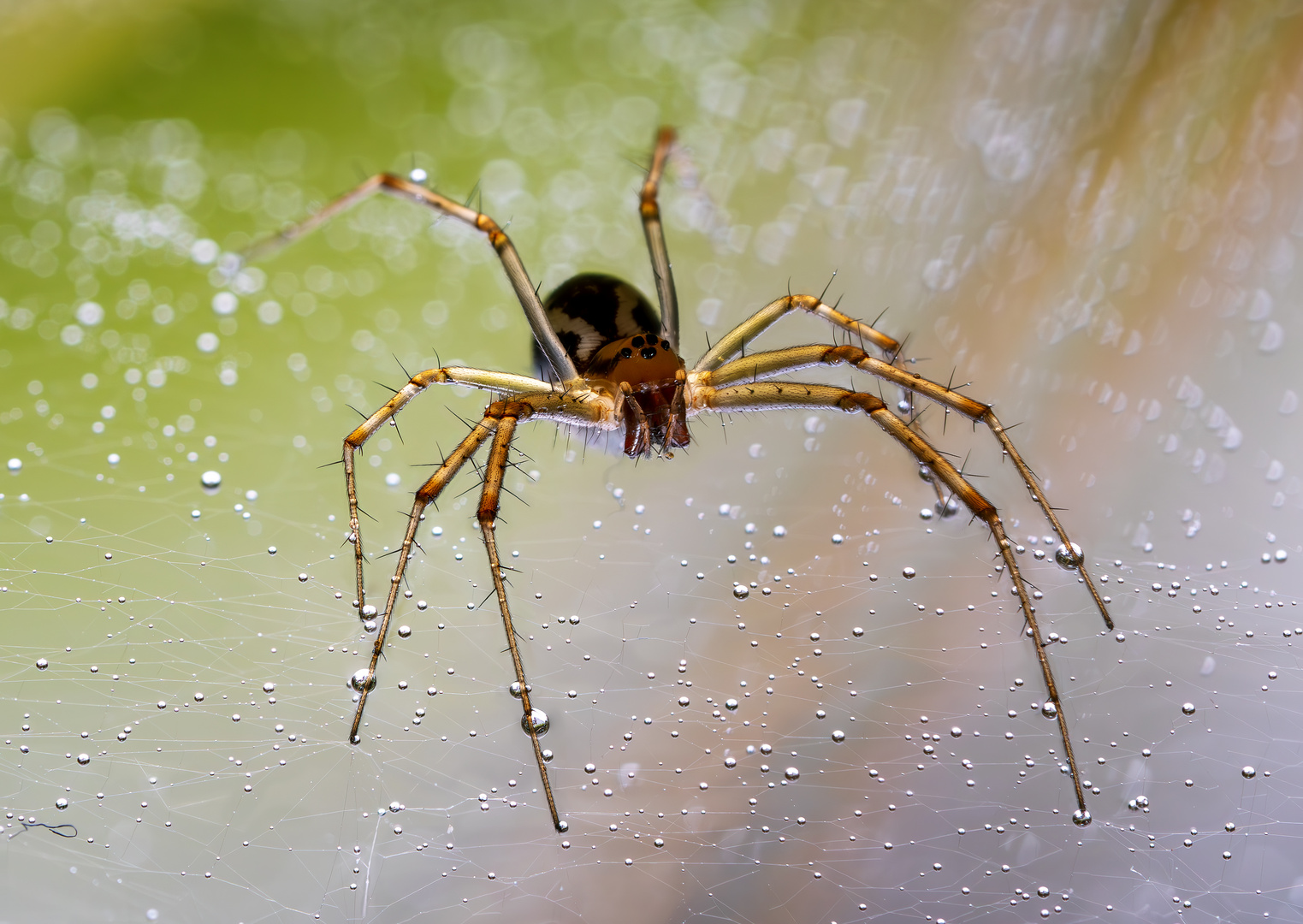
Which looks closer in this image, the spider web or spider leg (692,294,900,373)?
the spider web

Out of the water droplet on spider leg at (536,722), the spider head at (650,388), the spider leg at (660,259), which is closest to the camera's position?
the water droplet on spider leg at (536,722)

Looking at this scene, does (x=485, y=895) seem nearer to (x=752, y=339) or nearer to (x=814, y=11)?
(x=752, y=339)

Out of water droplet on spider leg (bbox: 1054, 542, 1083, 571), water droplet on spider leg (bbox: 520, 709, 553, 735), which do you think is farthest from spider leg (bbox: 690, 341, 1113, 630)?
water droplet on spider leg (bbox: 520, 709, 553, 735)

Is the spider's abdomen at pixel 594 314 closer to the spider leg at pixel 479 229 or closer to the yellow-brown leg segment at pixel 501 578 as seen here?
the spider leg at pixel 479 229

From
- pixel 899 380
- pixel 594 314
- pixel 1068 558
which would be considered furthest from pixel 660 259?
pixel 1068 558

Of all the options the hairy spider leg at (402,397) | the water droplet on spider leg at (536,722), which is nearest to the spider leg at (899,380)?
the hairy spider leg at (402,397)

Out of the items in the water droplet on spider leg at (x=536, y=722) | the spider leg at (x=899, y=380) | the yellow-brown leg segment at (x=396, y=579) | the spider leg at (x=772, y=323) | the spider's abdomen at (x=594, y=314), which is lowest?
the water droplet on spider leg at (x=536, y=722)

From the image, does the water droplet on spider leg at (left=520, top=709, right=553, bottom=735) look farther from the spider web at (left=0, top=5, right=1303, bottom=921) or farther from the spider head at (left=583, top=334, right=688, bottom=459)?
the spider head at (left=583, top=334, right=688, bottom=459)
